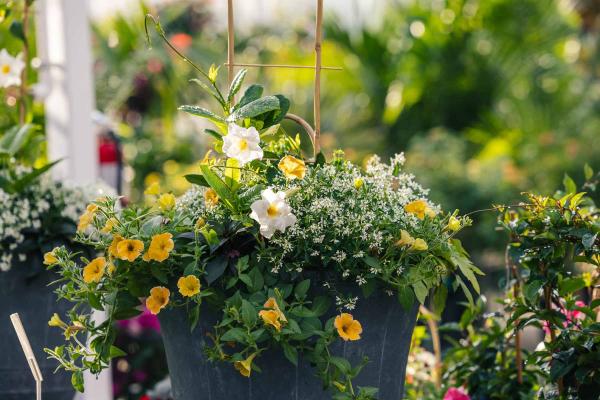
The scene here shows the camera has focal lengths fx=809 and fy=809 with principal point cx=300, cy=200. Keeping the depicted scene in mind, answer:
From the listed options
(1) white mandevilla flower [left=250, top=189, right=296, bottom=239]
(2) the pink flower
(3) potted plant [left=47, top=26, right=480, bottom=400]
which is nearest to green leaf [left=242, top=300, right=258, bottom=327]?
(3) potted plant [left=47, top=26, right=480, bottom=400]

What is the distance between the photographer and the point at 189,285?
1.26 m

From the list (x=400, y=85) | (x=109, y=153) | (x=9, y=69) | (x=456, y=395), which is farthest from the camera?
(x=400, y=85)

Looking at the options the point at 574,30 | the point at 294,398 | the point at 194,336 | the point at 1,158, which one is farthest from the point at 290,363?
the point at 574,30

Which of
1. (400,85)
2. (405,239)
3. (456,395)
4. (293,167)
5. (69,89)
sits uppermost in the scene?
(400,85)

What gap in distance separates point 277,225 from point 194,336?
25cm

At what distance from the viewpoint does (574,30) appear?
8.44 m

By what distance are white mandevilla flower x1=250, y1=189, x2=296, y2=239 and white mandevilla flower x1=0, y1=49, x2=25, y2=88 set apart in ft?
4.16

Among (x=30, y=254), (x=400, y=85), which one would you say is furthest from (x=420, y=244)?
(x=400, y=85)

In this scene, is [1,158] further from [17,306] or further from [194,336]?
[194,336]

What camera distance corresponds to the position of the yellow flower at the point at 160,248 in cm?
129

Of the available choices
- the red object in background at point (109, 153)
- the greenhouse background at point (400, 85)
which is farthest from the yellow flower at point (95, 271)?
the greenhouse background at point (400, 85)

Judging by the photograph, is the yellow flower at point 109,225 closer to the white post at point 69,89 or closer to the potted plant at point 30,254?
the potted plant at point 30,254

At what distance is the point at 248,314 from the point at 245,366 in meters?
0.08

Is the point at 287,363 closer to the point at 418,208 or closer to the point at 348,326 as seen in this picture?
the point at 348,326
